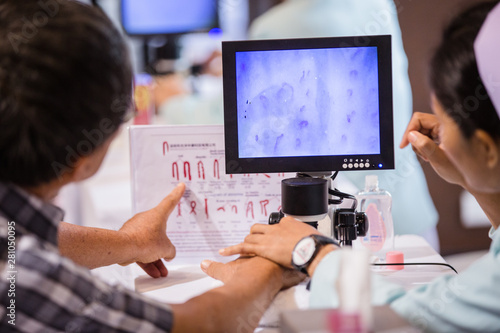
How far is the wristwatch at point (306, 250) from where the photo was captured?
115 centimetres

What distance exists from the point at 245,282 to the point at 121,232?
0.42 meters

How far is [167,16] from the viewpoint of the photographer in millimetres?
3875

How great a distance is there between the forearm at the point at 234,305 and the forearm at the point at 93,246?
359mm

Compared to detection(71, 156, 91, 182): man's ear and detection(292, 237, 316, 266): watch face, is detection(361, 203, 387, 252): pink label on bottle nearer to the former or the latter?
detection(292, 237, 316, 266): watch face

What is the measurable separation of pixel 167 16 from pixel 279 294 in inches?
117

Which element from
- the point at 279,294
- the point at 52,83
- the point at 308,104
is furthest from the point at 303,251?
the point at 52,83

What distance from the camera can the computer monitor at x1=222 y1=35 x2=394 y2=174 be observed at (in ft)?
4.33

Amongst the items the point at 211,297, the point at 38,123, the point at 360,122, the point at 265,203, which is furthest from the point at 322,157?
the point at 38,123

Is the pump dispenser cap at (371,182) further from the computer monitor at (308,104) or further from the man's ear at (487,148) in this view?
the man's ear at (487,148)

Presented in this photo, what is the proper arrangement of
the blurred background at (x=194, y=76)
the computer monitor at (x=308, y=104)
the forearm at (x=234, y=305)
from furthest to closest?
the blurred background at (x=194, y=76) → the computer monitor at (x=308, y=104) → the forearm at (x=234, y=305)

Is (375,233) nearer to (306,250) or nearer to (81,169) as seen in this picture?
(306,250)

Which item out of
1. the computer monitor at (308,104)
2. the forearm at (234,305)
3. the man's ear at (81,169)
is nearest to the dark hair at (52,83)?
the man's ear at (81,169)

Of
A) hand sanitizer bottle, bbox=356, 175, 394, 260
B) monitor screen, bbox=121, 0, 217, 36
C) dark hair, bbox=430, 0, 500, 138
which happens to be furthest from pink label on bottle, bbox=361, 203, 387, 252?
Answer: monitor screen, bbox=121, 0, 217, 36

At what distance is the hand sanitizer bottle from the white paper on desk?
8.4 inches
